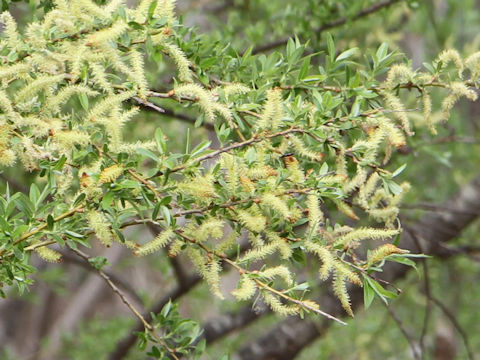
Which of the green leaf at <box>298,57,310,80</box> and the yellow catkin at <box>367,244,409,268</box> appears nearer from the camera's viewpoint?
the yellow catkin at <box>367,244,409,268</box>

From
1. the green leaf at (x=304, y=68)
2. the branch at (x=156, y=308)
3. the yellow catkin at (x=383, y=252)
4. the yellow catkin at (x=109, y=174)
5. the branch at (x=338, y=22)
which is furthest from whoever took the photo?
the branch at (x=156, y=308)

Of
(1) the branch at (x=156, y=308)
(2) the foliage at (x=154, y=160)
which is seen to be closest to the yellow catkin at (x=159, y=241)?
(2) the foliage at (x=154, y=160)

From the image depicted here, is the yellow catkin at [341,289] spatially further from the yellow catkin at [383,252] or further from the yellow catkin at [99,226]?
the yellow catkin at [99,226]

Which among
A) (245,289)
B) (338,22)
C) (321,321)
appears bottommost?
(321,321)

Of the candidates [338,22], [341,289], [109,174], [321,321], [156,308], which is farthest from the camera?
[321,321]

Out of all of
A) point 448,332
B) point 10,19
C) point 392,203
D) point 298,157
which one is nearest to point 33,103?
point 10,19

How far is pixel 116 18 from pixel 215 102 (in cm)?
25

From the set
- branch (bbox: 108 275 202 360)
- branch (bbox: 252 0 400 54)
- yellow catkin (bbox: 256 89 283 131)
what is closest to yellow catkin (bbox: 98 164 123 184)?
yellow catkin (bbox: 256 89 283 131)

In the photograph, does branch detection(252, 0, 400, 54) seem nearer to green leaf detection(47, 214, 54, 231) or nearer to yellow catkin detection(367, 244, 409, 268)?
yellow catkin detection(367, 244, 409, 268)

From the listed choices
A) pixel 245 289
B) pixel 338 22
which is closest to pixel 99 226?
pixel 245 289

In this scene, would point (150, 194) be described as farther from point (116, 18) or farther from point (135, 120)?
point (135, 120)

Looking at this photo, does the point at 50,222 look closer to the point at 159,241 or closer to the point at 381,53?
the point at 159,241

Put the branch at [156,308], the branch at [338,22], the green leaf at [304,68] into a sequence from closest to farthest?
the green leaf at [304,68] < the branch at [338,22] < the branch at [156,308]

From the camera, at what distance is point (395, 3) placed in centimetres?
276
